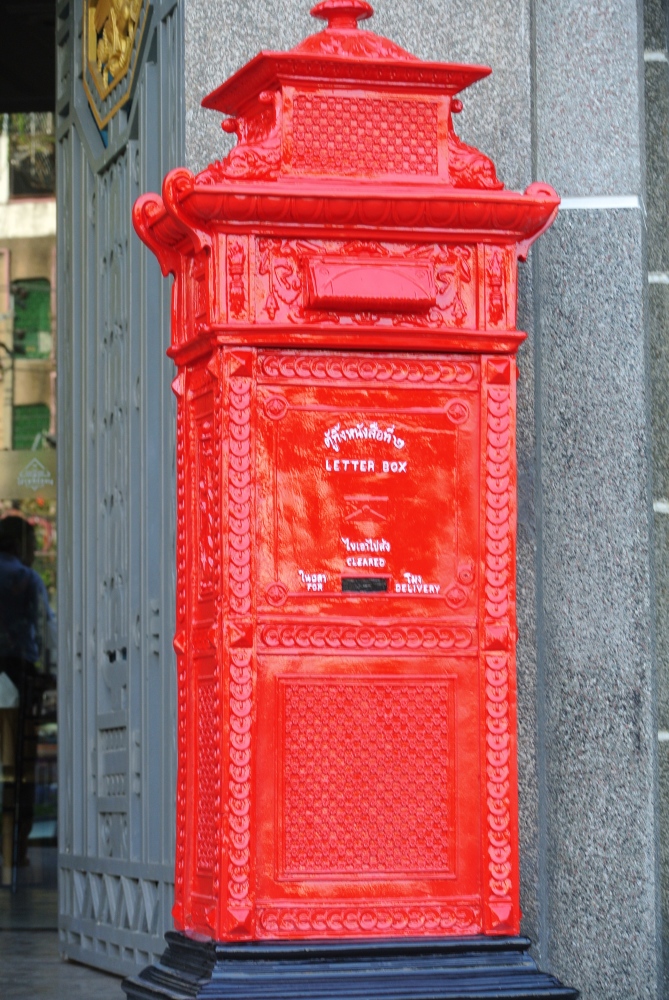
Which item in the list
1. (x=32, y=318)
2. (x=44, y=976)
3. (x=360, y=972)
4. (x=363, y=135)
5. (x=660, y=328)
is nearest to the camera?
(x=360, y=972)

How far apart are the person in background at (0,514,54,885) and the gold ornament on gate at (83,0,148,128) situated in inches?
160

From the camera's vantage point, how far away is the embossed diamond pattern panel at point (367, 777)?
4297 mm

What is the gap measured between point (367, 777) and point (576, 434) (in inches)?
64.0

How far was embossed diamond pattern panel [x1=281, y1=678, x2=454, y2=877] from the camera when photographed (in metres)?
4.30

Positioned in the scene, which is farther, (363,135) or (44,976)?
(44,976)

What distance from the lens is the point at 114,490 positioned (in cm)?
660

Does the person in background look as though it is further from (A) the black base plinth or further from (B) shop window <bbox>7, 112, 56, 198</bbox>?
(A) the black base plinth

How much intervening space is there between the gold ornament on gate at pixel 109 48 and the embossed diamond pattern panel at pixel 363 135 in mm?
2030

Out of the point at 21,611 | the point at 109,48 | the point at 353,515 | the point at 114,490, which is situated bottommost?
the point at 21,611

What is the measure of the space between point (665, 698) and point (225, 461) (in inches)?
86.7

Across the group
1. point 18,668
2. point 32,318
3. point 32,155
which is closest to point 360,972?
point 18,668

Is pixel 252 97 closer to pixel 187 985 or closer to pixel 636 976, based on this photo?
pixel 187 985

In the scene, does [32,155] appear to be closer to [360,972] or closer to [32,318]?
[32,318]

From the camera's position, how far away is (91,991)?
605cm
